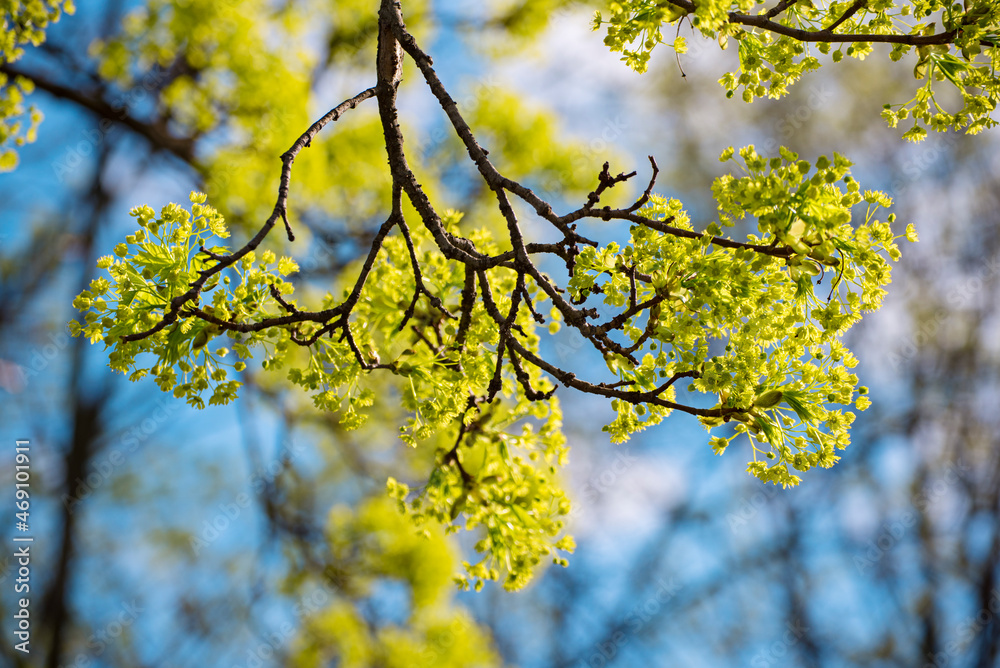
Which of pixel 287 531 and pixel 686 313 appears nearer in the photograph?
pixel 686 313

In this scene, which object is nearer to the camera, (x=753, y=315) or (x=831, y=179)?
(x=831, y=179)

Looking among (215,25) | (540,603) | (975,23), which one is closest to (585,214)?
(975,23)

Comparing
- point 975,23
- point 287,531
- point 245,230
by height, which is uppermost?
point 245,230

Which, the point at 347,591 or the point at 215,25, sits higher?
the point at 215,25

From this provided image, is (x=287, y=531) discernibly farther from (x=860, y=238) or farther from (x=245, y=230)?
(x=860, y=238)

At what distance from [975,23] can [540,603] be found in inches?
432

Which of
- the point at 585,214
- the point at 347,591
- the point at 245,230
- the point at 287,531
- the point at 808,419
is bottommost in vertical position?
the point at 808,419

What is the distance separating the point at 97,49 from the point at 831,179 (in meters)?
5.66

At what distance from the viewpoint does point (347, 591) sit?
5.98m

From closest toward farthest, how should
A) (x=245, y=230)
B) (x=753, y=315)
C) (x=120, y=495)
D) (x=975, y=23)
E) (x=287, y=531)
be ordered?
(x=753, y=315), (x=975, y=23), (x=245, y=230), (x=287, y=531), (x=120, y=495)

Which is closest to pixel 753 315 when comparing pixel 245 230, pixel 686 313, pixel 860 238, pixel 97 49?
pixel 686 313

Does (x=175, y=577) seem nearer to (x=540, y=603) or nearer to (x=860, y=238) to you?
(x=540, y=603)

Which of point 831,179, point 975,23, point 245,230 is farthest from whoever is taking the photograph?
point 245,230

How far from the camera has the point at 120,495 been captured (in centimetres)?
954
